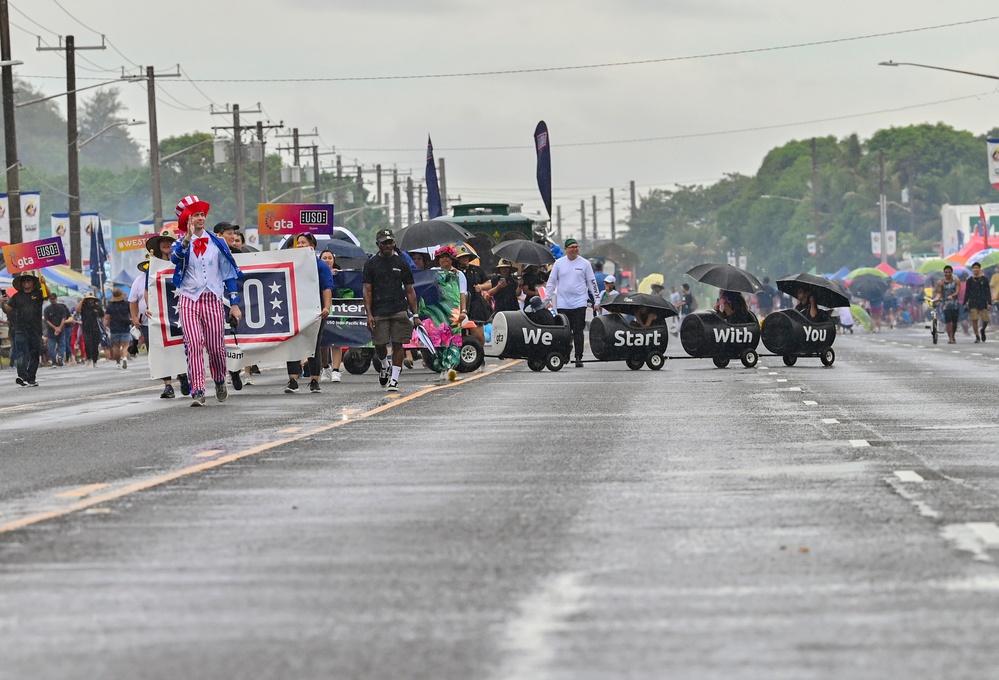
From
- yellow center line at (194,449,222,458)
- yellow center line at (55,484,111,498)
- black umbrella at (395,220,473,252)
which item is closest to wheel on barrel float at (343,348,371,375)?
black umbrella at (395,220,473,252)


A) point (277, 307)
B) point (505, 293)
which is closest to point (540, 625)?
point (277, 307)

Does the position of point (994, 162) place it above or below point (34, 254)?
above

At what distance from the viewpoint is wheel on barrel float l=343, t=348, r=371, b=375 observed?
28.2 meters

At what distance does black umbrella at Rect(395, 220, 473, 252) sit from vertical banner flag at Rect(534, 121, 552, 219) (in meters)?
11.5

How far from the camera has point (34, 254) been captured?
45344 mm

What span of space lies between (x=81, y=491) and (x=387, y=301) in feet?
38.4

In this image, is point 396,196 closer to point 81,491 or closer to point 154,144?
point 154,144

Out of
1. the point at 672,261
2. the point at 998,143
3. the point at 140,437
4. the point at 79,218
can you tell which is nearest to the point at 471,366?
the point at 140,437

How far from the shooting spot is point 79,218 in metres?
60.5

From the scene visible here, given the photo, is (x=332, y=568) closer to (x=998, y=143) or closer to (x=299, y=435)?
(x=299, y=435)

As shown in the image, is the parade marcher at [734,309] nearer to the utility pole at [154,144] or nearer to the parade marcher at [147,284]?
the parade marcher at [147,284]

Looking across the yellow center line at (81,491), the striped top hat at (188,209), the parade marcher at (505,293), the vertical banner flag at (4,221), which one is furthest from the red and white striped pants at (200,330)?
the vertical banner flag at (4,221)

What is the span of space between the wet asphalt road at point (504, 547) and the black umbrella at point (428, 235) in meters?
16.2

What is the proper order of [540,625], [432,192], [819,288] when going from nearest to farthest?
[540,625], [819,288], [432,192]
